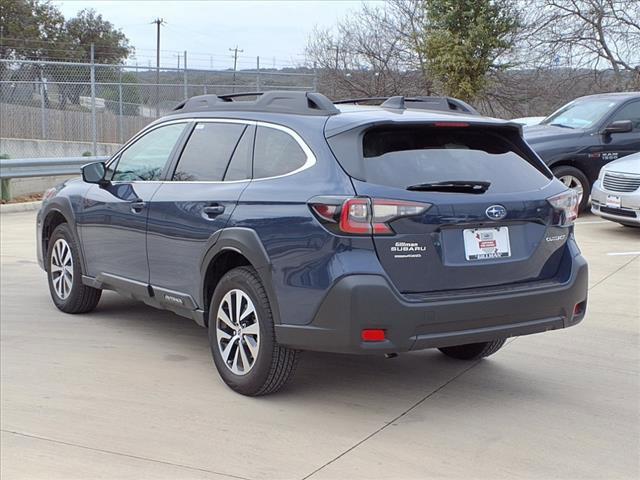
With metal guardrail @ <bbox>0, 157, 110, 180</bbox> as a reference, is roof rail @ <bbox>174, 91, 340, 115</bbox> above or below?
above

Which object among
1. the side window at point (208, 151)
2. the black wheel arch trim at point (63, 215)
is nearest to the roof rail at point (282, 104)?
the side window at point (208, 151)

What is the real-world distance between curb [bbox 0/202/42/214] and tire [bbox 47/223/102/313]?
6.29m

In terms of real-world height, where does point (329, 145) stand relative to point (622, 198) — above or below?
above

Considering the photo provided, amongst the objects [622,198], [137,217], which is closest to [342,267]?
[137,217]

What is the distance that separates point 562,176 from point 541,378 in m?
7.33

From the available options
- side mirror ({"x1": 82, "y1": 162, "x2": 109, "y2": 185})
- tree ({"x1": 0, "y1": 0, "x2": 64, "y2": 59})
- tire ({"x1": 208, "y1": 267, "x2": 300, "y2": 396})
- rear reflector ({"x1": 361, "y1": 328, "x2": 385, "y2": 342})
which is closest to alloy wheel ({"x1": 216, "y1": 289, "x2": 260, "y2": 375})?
tire ({"x1": 208, "y1": 267, "x2": 300, "y2": 396})

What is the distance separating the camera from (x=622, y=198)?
34.6 ft

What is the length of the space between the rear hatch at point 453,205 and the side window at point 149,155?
1.73 meters

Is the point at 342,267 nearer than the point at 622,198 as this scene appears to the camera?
Yes

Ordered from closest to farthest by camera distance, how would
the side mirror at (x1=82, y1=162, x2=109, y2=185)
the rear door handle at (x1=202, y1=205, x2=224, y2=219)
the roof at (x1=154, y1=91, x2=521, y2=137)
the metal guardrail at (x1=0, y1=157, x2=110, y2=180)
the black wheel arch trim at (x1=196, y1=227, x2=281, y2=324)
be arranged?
the black wheel arch trim at (x1=196, y1=227, x2=281, y2=324), the roof at (x1=154, y1=91, x2=521, y2=137), the rear door handle at (x1=202, y1=205, x2=224, y2=219), the side mirror at (x1=82, y1=162, x2=109, y2=185), the metal guardrail at (x1=0, y1=157, x2=110, y2=180)

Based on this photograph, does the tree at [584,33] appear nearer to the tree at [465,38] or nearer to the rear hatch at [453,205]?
the tree at [465,38]

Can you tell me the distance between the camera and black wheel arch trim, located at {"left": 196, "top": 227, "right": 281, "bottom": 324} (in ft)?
15.7

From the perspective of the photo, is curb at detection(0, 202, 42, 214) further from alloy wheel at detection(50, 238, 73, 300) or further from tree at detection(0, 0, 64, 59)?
tree at detection(0, 0, 64, 59)

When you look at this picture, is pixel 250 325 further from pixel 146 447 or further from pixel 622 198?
pixel 622 198
